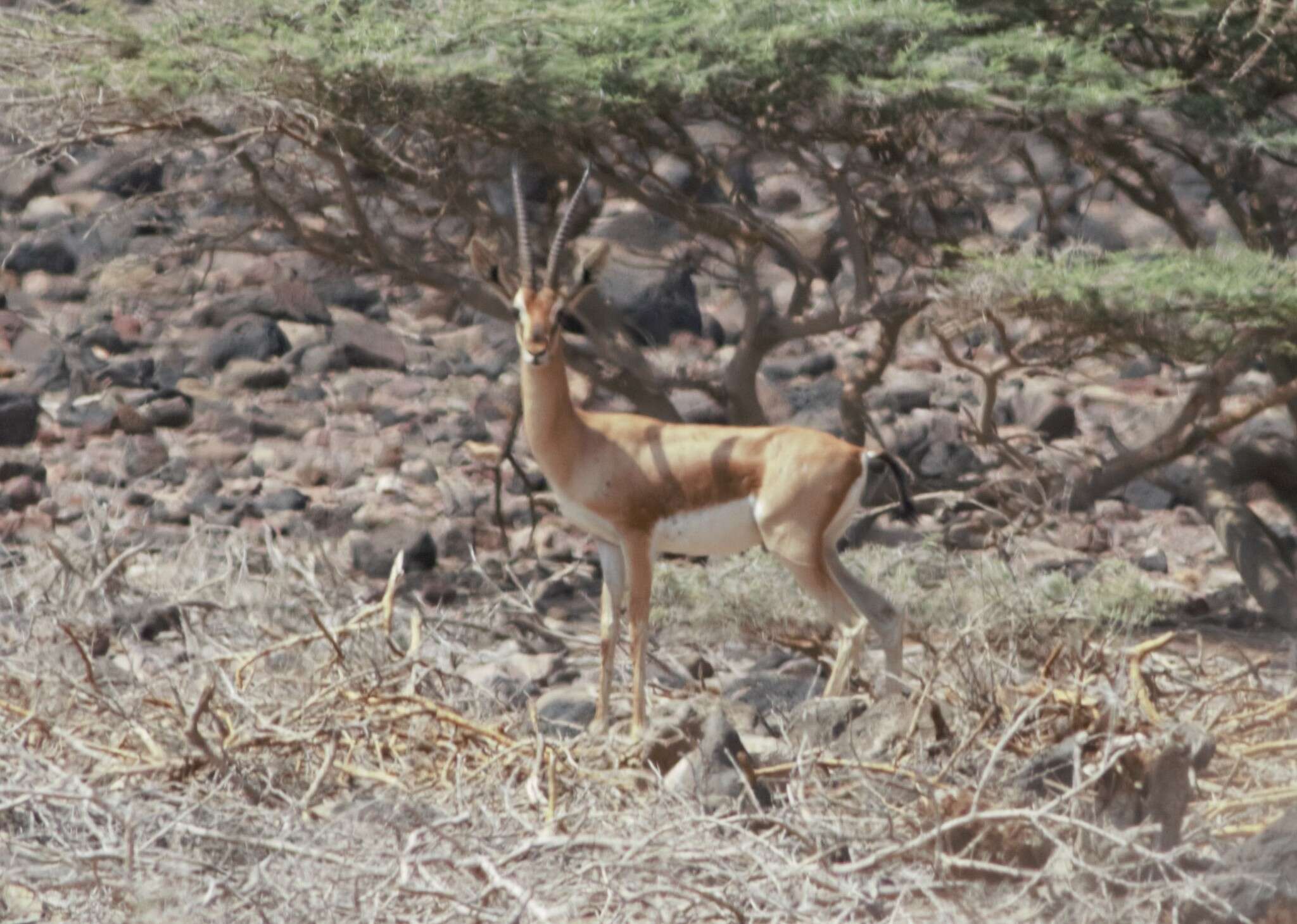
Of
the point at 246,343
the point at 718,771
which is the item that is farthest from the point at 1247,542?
the point at 246,343

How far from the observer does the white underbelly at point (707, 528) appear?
26.3ft

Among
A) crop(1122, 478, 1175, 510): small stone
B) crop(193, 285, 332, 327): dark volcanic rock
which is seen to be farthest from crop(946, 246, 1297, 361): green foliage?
crop(193, 285, 332, 327): dark volcanic rock

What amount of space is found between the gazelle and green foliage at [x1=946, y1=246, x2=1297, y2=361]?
1841 millimetres

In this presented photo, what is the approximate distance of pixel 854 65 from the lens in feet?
34.4

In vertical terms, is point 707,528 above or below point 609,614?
above

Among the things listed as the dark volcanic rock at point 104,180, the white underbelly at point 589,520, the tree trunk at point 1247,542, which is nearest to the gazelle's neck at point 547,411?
the white underbelly at point 589,520

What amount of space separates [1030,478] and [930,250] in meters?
1.79

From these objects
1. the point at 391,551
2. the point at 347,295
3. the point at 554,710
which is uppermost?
the point at 554,710

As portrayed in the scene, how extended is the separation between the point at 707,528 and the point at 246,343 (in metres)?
9.58

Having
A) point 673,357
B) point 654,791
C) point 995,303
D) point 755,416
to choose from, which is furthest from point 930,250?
point 654,791

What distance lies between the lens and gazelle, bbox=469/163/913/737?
26.1ft

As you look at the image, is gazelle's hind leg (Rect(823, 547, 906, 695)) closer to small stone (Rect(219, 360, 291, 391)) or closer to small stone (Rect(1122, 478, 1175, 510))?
small stone (Rect(1122, 478, 1175, 510))

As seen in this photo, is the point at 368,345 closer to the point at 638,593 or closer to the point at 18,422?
the point at 18,422

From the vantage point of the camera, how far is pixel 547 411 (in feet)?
26.2
